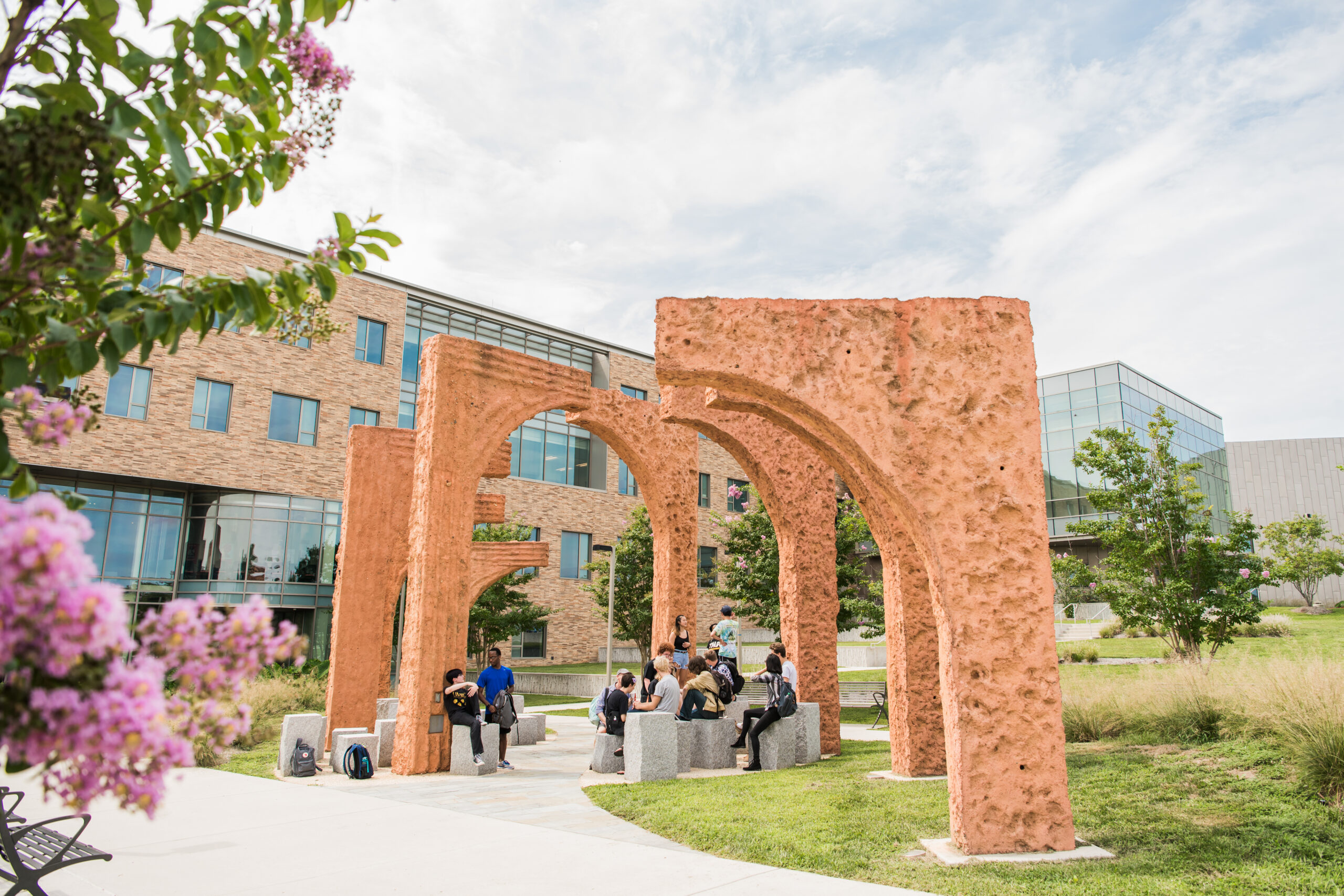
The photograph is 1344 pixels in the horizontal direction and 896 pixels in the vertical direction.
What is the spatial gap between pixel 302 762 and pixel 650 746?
469 cm

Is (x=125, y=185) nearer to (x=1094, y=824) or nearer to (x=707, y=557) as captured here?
(x=1094, y=824)

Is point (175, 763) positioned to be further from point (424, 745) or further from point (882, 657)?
point (882, 657)

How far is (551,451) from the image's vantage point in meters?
35.7

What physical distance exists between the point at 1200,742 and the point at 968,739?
4.68 m

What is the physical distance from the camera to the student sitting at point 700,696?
1120 cm

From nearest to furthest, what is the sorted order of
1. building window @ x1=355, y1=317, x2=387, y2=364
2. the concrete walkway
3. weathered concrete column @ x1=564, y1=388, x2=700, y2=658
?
the concrete walkway < weathered concrete column @ x1=564, y1=388, x2=700, y2=658 < building window @ x1=355, y1=317, x2=387, y2=364

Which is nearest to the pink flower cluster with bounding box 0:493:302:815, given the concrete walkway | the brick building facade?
the concrete walkway

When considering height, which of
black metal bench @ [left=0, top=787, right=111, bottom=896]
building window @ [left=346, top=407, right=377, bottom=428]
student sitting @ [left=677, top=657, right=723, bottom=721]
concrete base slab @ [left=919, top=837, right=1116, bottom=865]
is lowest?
concrete base slab @ [left=919, top=837, right=1116, bottom=865]

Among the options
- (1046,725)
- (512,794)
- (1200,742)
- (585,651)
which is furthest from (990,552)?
(585,651)

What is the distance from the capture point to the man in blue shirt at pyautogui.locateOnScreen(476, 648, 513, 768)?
36.4 feet

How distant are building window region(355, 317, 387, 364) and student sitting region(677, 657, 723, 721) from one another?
22600mm

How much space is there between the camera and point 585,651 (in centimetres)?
3578

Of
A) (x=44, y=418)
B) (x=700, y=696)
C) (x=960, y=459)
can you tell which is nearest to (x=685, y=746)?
(x=700, y=696)

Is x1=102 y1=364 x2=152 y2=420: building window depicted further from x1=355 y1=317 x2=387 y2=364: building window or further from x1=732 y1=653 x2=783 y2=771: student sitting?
x1=732 y1=653 x2=783 y2=771: student sitting
